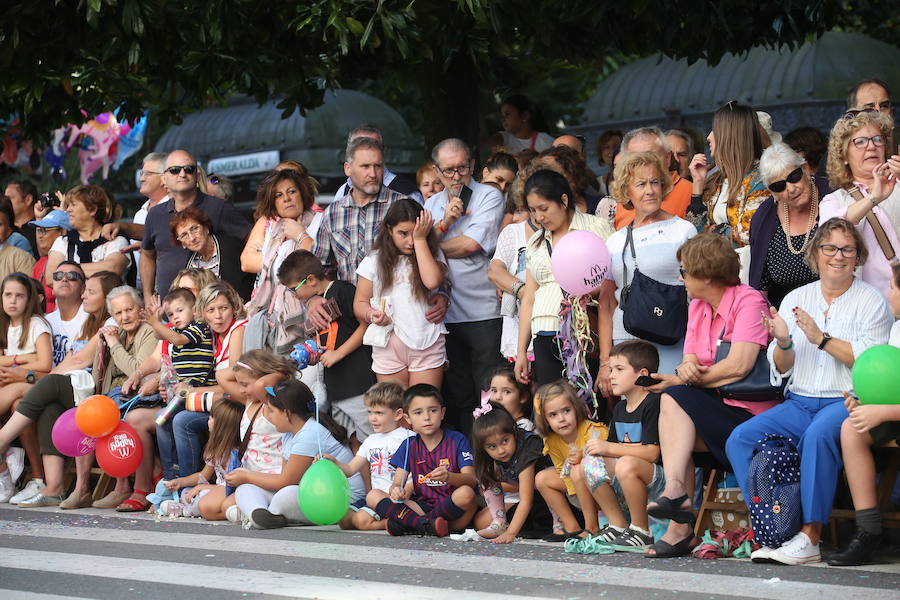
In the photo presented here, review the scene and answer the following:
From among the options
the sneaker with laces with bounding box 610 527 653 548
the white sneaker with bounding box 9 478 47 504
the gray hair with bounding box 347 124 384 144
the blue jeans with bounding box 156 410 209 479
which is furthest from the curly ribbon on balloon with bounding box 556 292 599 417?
the white sneaker with bounding box 9 478 47 504

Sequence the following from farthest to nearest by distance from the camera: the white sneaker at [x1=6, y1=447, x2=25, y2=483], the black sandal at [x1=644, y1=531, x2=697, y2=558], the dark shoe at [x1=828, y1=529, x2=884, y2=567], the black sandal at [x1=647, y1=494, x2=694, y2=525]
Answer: the white sneaker at [x1=6, y1=447, x2=25, y2=483]
the black sandal at [x1=644, y1=531, x2=697, y2=558]
the black sandal at [x1=647, y1=494, x2=694, y2=525]
the dark shoe at [x1=828, y1=529, x2=884, y2=567]

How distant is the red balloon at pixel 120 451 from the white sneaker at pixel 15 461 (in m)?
1.39

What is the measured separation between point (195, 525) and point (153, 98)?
13.3ft

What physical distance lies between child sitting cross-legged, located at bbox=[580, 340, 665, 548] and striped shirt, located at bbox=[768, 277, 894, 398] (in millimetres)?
759

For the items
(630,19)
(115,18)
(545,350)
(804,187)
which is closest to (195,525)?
(545,350)

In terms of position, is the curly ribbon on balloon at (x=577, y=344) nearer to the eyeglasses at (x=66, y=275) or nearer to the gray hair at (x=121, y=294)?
the gray hair at (x=121, y=294)

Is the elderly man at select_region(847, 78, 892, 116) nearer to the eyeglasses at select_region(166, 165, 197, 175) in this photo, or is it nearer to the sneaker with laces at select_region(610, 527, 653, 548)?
the sneaker with laces at select_region(610, 527, 653, 548)

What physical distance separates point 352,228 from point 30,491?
346 centimetres

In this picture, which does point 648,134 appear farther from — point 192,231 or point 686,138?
point 192,231

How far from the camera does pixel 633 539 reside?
757 cm

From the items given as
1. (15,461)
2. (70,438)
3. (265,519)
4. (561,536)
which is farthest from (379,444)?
(15,461)

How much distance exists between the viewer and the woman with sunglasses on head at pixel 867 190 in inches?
298

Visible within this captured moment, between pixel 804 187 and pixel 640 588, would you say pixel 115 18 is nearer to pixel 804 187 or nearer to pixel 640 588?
pixel 804 187

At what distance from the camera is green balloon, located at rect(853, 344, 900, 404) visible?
659 cm
